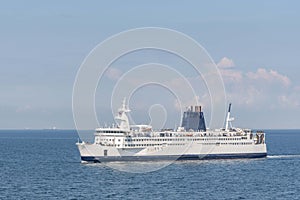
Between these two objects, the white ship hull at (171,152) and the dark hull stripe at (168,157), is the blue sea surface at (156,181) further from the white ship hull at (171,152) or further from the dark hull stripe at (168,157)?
the white ship hull at (171,152)

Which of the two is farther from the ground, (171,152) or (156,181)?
(171,152)

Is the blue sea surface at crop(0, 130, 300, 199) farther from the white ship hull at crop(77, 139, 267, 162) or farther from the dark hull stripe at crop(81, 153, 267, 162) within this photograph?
the white ship hull at crop(77, 139, 267, 162)

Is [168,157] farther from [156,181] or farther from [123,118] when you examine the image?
[156,181]

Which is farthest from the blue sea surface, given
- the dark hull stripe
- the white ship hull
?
the white ship hull

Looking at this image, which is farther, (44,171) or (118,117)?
(118,117)

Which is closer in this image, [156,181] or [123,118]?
[156,181]

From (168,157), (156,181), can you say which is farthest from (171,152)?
(156,181)

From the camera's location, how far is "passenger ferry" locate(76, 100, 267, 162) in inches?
3952

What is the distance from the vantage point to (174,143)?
4306 inches

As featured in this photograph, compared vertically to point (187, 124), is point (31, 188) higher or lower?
lower

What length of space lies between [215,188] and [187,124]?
45.7 metres

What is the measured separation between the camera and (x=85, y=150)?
99312 mm

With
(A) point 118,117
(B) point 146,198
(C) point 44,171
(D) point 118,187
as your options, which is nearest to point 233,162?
(A) point 118,117

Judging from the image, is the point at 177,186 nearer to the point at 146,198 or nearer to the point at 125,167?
the point at 146,198
